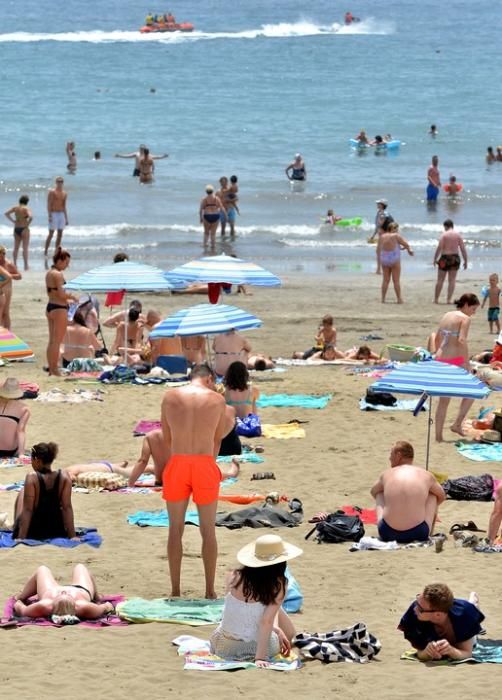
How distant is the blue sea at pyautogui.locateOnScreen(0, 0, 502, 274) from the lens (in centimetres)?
2858

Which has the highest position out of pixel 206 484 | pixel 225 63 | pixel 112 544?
pixel 225 63

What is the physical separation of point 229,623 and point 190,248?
20184 millimetres

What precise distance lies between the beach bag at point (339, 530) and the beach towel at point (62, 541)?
4.37 ft

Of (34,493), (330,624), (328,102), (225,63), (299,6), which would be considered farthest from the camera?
(299,6)

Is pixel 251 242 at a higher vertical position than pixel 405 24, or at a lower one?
lower

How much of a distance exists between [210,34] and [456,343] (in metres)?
71.8

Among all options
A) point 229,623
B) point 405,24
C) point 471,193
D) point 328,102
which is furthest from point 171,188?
point 405,24

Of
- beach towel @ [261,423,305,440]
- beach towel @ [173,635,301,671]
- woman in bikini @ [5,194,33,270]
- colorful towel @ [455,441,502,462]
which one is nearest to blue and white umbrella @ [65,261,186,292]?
beach towel @ [261,423,305,440]

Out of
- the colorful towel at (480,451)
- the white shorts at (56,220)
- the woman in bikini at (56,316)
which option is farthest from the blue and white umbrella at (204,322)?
the white shorts at (56,220)

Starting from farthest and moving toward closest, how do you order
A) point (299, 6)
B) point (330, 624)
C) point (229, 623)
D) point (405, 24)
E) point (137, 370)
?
point (299, 6) < point (405, 24) < point (137, 370) < point (330, 624) < point (229, 623)

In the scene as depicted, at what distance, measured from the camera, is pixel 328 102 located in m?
53.4

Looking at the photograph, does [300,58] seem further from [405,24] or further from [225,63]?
[405,24]

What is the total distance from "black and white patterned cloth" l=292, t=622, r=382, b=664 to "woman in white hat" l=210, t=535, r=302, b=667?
0.48ft

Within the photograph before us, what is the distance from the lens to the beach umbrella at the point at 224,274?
13.7 meters
